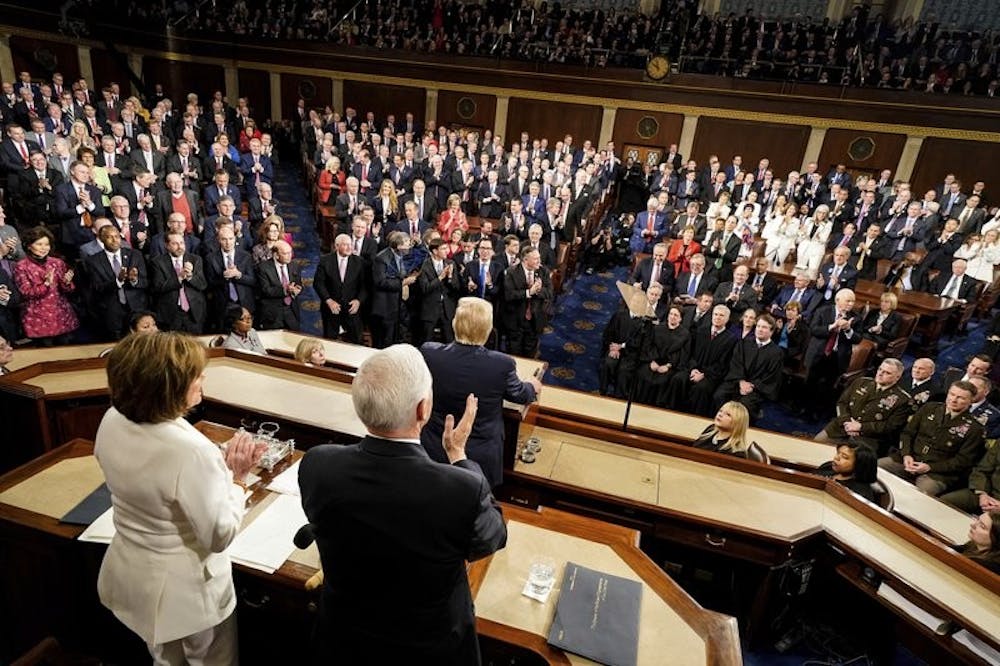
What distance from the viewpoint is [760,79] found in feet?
48.6

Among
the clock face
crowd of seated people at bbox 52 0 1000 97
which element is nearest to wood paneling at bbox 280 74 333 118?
crowd of seated people at bbox 52 0 1000 97

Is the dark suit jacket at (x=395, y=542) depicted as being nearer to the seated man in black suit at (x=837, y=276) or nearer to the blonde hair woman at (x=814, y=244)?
the seated man in black suit at (x=837, y=276)

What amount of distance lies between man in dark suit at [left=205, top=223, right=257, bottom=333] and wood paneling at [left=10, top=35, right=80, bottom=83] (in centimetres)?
1271

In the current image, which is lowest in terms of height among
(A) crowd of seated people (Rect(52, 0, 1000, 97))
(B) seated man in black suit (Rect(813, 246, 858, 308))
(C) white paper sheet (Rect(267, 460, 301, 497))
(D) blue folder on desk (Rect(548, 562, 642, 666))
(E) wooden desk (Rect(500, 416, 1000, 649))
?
(E) wooden desk (Rect(500, 416, 1000, 649))

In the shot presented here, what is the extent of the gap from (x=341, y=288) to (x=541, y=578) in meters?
4.60

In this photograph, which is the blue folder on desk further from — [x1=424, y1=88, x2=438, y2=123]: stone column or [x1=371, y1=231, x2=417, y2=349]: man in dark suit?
[x1=424, y1=88, x2=438, y2=123]: stone column

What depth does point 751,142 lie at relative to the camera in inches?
621

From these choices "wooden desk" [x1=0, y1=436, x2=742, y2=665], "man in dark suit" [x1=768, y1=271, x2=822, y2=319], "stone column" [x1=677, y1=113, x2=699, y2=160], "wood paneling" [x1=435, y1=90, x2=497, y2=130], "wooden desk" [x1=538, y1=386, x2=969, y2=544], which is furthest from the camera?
"wood paneling" [x1=435, y1=90, x2=497, y2=130]

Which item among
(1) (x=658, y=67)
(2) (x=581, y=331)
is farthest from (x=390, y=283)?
(1) (x=658, y=67)

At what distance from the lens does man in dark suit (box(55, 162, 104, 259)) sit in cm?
677

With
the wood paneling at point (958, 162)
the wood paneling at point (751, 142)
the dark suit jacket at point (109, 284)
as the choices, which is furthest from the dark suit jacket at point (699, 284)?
the wood paneling at point (958, 162)

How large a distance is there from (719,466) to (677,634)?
166 centimetres

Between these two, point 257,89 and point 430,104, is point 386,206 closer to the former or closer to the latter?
point 430,104

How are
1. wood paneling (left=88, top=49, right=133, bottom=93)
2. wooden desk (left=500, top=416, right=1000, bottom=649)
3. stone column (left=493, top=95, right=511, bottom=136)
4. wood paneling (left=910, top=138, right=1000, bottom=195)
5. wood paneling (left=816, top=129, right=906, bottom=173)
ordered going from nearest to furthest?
1. wooden desk (left=500, top=416, right=1000, bottom=649)
2. wood paneling (left=910, top=138, right=1000, bottom=195)
3. wood paneling (left=816, top=129, right=906, bottom=173)
4. wood paneling (left=88, top=49, right=133, bottom=93)
5. stone column (left=493, top=95, right=511, bottom=136)
